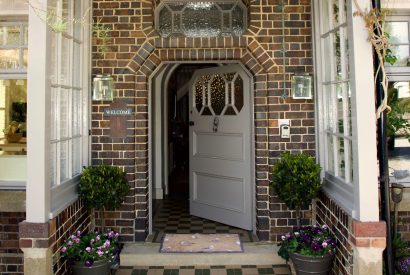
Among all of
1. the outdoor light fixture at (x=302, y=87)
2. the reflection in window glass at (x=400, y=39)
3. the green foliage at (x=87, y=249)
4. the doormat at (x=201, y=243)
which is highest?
the reflection in window glass at (x=400, y=39)

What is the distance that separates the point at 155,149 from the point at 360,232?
4.71 metres

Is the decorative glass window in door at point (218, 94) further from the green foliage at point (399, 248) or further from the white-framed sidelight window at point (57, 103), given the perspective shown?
the green foliage at point (399, 248)

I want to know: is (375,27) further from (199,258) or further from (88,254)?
(88,254)

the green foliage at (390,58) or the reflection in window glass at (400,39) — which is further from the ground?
the reflection in window glass at (400,39)

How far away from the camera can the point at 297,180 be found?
13.1 feet

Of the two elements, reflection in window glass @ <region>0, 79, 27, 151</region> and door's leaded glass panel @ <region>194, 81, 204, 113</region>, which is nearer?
reflection in window glass @ <region>0, 79, 27, 151</region>

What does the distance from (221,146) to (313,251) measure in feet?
7.24

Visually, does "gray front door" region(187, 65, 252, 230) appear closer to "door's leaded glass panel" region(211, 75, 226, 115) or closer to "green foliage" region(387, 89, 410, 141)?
"door's leaded glass panel" region(211, 75, 226, 115)

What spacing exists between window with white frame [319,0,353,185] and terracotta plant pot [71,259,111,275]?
7.97 ft

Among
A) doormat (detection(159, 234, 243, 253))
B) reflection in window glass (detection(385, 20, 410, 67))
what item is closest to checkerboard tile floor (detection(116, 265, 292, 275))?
doormat (detection(159, 234, 243, 253))

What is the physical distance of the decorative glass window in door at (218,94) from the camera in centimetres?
523

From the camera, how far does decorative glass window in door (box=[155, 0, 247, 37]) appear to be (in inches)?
186

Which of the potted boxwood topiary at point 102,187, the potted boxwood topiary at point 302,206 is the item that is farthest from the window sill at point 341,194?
the potted boxwood topiary at point 102,187

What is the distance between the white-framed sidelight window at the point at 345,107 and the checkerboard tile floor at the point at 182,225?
57.8 inches
